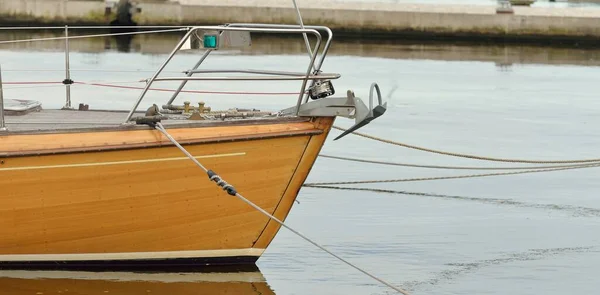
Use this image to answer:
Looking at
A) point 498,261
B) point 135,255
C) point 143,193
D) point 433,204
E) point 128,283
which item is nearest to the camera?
point 143,193

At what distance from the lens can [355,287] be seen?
1057cm

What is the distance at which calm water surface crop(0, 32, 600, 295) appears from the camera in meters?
10.6

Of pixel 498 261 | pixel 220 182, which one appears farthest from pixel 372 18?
pixel 220 182

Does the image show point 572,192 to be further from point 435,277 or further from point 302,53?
point 302,53

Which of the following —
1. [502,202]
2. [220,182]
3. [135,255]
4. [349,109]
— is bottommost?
[502,202]

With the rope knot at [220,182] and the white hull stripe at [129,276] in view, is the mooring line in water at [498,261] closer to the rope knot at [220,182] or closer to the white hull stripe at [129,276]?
the white hull stripe at [129,276]

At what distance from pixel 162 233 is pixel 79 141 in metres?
1.09

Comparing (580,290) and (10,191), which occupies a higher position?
(10,191)

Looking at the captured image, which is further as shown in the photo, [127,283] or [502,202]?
[502,202]

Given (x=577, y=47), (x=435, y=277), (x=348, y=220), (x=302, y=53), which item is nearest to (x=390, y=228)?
(x=348, y=220)

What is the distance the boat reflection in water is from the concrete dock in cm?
3099

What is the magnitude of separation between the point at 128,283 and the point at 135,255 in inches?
9.6

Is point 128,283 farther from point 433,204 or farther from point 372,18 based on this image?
point 372,18

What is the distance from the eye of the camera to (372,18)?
138ft
